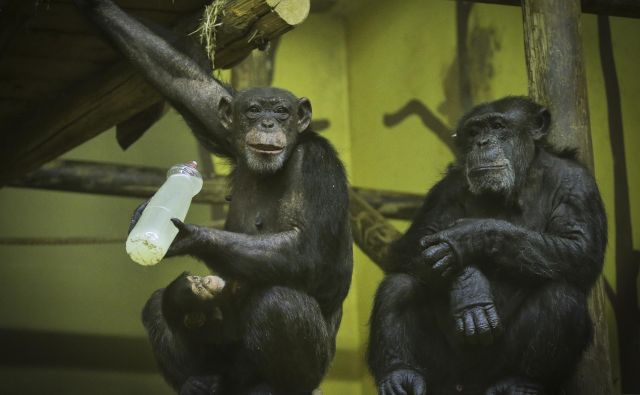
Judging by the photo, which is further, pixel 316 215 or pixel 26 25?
pixel 26 25

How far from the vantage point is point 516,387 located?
4711 millimetres

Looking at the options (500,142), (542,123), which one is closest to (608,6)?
(542,123)

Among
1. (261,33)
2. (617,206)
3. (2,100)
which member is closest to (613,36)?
(617,206)

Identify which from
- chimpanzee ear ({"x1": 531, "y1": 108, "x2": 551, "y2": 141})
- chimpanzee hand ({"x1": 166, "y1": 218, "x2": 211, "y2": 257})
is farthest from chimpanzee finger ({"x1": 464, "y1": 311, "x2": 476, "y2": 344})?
chimpanzee hand ({"x1": 166, "y1": 218, "x2": 211, "y2": 257})

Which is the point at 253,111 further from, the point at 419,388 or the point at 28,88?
the point at 28,88

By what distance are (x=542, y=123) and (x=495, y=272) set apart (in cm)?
90

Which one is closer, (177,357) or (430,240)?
(430,240)

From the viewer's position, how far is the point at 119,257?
950cm

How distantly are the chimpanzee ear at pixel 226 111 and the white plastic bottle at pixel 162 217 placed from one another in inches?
22.2

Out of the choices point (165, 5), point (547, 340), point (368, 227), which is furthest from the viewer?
point (368, 227)

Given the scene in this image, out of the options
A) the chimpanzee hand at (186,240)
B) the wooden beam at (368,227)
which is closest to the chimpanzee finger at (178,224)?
the chimpanzee hand at (186,240)

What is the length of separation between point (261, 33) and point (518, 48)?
14.1 feet

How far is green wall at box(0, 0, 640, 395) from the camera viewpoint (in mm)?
8977

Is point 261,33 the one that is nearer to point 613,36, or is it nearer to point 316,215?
point 316,215
